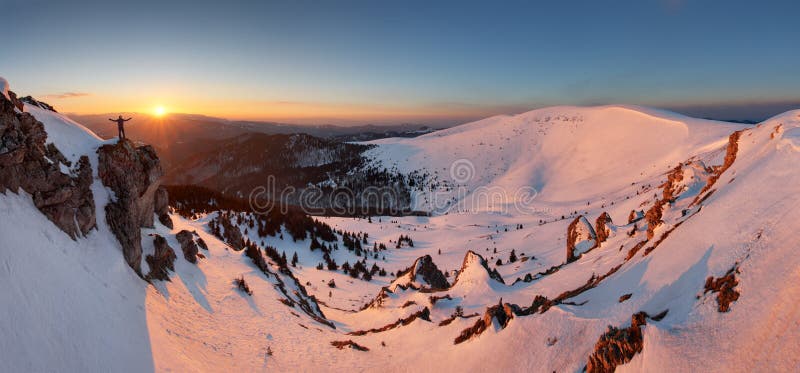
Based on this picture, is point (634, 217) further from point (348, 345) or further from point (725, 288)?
point (348, 345)

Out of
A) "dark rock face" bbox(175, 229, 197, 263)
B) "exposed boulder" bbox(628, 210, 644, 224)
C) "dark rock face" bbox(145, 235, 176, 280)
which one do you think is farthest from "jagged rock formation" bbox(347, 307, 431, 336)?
"exposed boulder" bbox(628, 210, 644, 224)

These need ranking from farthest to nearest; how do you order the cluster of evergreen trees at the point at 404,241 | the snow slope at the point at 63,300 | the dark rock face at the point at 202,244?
the cluster of evergreen trees at the point at 404,241
the dark rock face at the point at 202,244
the snow slope at the point at 63,300

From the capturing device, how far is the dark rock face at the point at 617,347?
6850mm

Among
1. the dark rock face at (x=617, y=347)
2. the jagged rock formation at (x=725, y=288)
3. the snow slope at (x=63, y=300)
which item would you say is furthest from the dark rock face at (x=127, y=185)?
the jagged rock formation at (x=725, y=288)

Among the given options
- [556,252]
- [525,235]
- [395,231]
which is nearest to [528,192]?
[395,231]

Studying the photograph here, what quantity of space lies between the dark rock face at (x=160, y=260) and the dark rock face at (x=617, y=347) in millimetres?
15423

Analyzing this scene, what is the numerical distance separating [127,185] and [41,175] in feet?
12.2

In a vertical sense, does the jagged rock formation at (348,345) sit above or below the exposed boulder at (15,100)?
below

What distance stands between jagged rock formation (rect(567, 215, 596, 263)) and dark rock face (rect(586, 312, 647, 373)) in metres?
17.9

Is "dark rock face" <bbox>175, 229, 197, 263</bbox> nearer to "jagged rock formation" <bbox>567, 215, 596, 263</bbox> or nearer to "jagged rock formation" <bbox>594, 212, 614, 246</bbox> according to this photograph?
"jagged rock formation" <bbox>567, 215, 596, 263</bbox>

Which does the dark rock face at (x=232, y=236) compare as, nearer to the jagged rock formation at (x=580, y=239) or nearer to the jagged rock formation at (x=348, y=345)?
the jagged rock formation at (x=348, y=345)

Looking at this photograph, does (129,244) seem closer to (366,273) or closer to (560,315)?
(560,315)

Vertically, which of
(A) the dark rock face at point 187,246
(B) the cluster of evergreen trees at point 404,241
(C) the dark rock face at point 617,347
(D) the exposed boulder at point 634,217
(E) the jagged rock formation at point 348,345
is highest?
(C) the dark rock face at point 617,347

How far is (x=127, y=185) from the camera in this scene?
46.8ft
